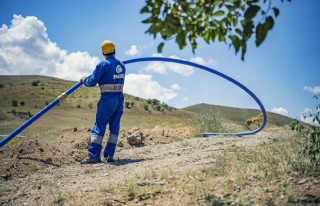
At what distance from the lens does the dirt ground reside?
13.5ft

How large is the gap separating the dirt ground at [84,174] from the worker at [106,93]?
1.19 ft

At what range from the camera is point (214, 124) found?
37.9 ft

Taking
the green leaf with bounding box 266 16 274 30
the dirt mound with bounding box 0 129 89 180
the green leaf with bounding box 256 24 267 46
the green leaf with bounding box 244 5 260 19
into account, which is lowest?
the dirt mound with bounding box 0 129 89 180

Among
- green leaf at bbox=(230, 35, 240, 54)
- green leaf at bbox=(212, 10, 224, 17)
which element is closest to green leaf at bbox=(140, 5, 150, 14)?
green leaf at bbox=(212, 10, 224, 17)

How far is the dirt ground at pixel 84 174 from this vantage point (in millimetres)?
4105

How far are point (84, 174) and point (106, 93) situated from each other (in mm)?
1747

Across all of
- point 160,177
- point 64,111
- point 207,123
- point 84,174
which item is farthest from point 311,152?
point 64,111

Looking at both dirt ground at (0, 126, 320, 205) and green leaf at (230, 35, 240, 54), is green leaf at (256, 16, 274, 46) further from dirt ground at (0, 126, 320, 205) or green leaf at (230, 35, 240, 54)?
dirt ground at (0, 126, 320, 205)

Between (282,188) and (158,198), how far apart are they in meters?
1.35

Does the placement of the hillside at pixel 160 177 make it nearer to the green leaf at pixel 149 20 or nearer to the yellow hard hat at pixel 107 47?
the green leaf at pixel 149 20

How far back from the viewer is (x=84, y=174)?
6188 mm

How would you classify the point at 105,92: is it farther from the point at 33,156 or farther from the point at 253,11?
the point at 253,11

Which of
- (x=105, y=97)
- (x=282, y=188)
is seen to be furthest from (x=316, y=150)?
(x=105, y=97)

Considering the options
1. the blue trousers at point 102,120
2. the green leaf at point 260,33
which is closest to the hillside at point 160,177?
the blue trousers at point 102,120
